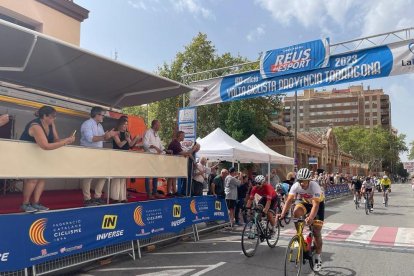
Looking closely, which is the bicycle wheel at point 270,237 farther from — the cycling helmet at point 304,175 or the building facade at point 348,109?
the building facade at point 348,109

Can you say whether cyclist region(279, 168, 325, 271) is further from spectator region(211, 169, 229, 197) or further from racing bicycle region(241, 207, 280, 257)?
spectator region(211, 169, 229, 197)

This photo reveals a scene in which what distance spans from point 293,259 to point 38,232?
403 cm

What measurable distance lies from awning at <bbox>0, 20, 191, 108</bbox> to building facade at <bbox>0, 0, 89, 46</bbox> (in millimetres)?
4494

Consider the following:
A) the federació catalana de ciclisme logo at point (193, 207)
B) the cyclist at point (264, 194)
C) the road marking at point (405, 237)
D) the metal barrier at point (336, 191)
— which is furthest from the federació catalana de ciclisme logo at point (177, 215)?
the metal barrier at point (336, 191)

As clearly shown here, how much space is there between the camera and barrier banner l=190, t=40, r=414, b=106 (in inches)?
400

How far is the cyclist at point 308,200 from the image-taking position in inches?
249

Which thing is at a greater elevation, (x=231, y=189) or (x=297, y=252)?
(x=231, y=189)

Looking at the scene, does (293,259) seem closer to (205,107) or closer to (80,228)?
(80,228)

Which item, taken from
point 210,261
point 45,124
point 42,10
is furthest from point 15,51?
point 42,10

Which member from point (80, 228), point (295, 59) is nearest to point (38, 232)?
point (80, 228)

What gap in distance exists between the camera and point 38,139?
5.86 meters

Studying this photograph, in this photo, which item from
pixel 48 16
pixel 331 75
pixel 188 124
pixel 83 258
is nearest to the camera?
pixel 83 258

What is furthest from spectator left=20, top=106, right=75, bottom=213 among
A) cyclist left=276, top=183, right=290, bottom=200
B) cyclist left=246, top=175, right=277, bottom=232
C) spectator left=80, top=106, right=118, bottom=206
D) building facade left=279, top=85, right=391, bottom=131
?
building facade left=279, top=85, right=391, bottom=131

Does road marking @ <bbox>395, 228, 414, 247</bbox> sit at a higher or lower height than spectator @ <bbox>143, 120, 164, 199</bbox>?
lower
